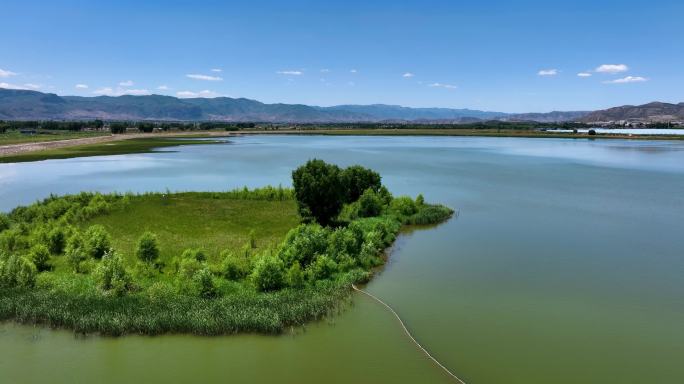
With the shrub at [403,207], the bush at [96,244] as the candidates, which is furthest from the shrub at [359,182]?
the bush at [96,244]

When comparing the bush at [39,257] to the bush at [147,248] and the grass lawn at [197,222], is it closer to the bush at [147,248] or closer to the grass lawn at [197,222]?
the grass lawn at [197,222]

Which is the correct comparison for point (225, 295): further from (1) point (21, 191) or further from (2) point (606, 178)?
(2) point (606, 178)

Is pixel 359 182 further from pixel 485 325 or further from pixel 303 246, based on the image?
pixel 485 325

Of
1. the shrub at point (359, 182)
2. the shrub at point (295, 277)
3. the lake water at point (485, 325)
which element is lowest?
the lake water at point (485, 325)

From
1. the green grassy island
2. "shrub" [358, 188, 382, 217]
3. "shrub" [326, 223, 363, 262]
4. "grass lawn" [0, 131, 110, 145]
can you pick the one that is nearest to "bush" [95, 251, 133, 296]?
the green grassy island

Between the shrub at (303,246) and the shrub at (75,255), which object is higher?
the shrub at (303,246)
